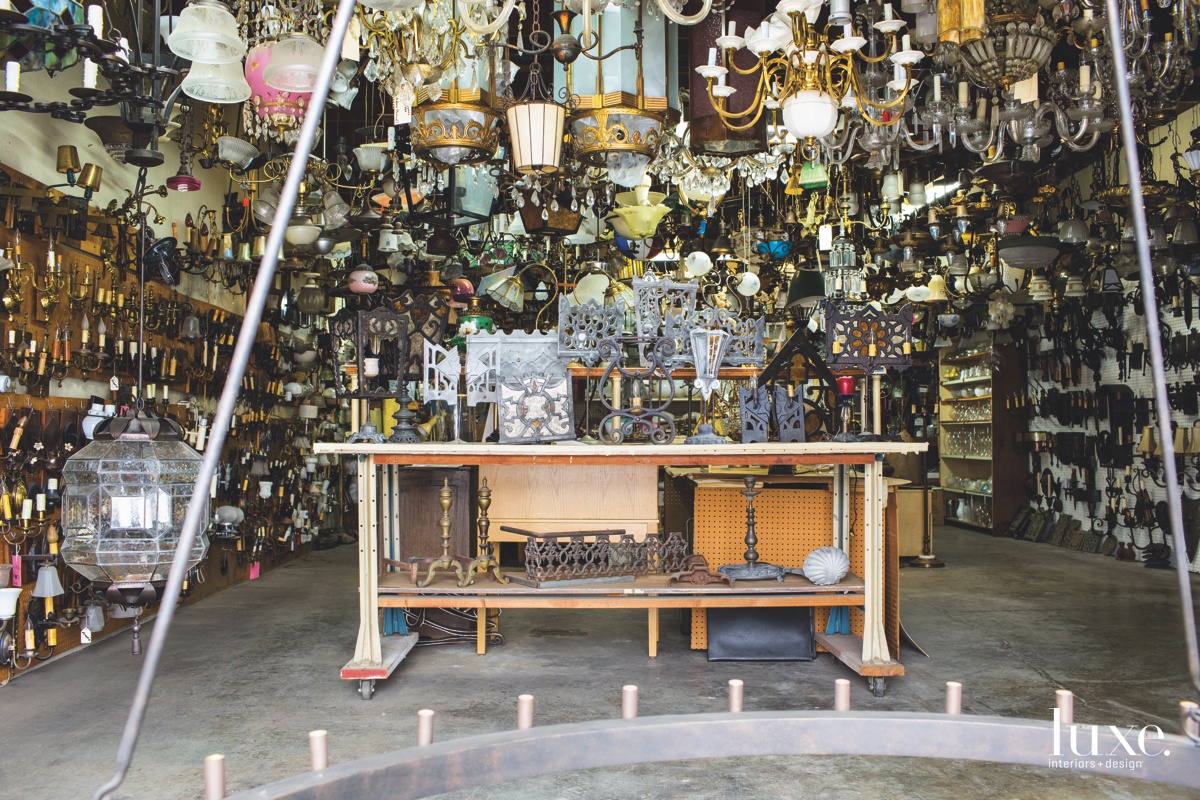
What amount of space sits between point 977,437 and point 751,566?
32.6 ft

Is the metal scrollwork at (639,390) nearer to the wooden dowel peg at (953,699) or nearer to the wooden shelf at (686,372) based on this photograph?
the wooden shelf at (686,372)

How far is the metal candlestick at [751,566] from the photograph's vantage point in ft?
18.5

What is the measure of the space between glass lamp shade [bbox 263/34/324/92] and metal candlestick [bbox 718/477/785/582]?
10.4ft

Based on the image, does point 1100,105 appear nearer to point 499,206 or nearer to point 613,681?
point 613,681

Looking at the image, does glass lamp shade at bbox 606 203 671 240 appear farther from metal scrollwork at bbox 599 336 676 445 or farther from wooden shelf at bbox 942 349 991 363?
wooden shelf at bbox 942 349 991 363

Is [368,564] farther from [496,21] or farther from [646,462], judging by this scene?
[496,21]

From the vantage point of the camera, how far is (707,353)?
554 cm

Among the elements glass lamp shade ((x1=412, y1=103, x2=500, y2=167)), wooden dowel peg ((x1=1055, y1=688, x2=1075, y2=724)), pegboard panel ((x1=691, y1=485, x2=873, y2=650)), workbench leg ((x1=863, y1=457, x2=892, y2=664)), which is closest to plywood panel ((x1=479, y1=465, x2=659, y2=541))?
pegboard panel ((x1=691, y1=485, x2=873, y2=650))

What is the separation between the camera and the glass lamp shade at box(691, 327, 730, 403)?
217 inches

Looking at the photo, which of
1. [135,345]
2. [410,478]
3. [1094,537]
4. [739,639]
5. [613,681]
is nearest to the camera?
[613,681]

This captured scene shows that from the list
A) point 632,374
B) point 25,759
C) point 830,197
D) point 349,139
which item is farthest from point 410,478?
point 830,197

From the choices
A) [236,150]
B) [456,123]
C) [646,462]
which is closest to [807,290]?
[646,462]

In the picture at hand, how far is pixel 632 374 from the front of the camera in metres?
5.67

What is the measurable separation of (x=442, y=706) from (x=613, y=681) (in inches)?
38.5
